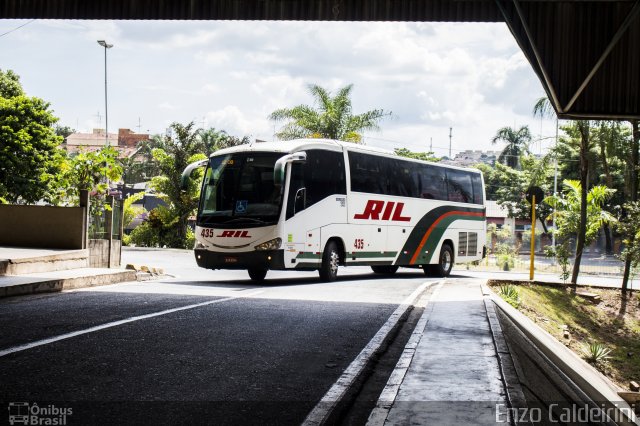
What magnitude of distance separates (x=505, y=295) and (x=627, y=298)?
8997 millimetres

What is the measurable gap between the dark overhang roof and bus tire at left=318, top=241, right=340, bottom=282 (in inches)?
320

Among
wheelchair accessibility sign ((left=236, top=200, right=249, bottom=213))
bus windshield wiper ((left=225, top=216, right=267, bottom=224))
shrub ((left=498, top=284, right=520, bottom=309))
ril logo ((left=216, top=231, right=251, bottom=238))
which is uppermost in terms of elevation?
wheelchair accessibility sign ((left=236, top=200, right=249, bottom=213))

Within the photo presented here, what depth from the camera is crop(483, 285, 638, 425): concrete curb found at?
254 inches

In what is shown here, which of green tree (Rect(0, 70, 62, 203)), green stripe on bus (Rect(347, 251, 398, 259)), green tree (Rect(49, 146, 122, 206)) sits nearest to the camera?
green tree (Rect(49, 146, 122, 206))

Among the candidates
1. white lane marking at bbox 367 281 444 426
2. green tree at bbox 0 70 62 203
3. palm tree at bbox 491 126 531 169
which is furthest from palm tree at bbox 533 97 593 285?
palm tree at bbox 491 126 531 169

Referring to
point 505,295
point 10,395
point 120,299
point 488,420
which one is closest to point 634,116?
point 505,295

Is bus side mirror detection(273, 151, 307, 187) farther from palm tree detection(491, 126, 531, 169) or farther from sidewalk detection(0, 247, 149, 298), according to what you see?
palm tree detection(491, 126, 531, 169)

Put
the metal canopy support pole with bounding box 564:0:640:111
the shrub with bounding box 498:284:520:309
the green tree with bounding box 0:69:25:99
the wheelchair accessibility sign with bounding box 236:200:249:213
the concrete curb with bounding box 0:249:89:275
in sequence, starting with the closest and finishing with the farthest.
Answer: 1. the metal canopy support pole with bounding box 564:0:640:111
2. the concrete curb with bounding box 0:249:89:275
3. the shrub with bounding box 498:284:520:309
4. the wheelchair accessibility sign with bounding box 236:200:249:213
5. the green tree with bounding box 0:69:25:99

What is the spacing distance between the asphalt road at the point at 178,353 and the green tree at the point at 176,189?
2527 centimetres

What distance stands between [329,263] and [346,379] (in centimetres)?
1347

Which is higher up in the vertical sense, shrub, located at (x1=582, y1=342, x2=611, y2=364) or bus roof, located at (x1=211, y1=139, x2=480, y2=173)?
bus roof, located at (x1=211, y1=139, x2=480, y2=173)

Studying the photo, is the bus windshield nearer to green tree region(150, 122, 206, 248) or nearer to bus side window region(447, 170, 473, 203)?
bus side window region(447, 170, 473, 203)

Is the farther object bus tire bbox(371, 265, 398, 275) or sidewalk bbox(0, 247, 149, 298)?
bus tire bbox(371, 265, 398, 275)

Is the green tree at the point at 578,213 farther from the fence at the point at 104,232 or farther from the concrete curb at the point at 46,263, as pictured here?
the concrete curb at the point at 46,263
